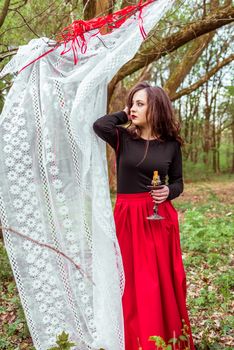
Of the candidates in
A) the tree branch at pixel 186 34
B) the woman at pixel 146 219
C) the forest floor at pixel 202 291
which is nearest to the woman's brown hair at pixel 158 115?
the woman at pixel 146 219

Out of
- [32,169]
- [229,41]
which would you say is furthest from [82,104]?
[229,41]

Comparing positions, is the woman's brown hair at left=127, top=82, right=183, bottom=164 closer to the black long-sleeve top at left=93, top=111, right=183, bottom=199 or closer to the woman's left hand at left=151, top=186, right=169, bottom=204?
the black long-sleeve top at left=93, top=111, right=183, bottom=199

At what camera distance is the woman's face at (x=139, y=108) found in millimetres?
2688

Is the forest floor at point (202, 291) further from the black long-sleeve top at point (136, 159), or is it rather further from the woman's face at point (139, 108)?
the woman's face at point (139, 108)

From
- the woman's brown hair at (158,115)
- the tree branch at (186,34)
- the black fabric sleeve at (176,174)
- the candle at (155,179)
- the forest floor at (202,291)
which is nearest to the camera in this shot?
the candle at (155,179)

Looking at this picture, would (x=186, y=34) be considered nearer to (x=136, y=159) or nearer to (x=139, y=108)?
→ (x=139, y=108)

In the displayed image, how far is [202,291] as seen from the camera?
4.25 meters

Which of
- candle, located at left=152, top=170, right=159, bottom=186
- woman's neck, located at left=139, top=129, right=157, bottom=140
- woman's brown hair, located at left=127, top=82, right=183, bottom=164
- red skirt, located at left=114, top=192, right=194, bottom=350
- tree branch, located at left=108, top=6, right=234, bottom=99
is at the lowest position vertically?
red skirt, located at left=114, top=192, right=194, bottom=350

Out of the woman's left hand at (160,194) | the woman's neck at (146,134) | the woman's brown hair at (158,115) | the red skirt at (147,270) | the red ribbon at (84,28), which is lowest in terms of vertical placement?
the red skirt at (147,270)

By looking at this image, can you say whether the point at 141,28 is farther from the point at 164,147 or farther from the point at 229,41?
the point at 229,41

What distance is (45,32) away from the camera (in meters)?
6.64

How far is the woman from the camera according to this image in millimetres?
2693

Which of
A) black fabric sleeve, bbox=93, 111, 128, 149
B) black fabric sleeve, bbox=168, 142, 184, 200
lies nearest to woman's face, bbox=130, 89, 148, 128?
black fabric sleeve, bbox=93, 111, 128, 149

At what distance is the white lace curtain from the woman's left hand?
0.31 metres
